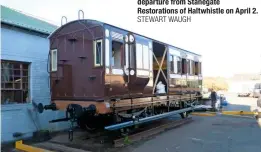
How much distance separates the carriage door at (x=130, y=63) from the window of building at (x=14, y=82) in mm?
3745

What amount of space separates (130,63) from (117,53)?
1.89ft

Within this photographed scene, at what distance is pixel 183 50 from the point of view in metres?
12.7

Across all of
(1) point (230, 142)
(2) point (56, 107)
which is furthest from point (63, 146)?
(1) point (230, 142)

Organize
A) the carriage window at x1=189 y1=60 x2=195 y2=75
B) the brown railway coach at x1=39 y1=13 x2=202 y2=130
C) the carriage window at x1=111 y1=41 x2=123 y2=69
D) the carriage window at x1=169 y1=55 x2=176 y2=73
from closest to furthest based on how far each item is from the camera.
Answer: the brown railway coach at x1=39 y1=13 x2=202 y2=130, the carriage window at x1=111 y1=41 x2=123 y2=69, the carriage window at x1=169 y1=55 x2=176 y2=73, the carriage window at x1=189 y1=60 x2=195 y2=75

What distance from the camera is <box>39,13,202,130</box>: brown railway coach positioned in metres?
7.20

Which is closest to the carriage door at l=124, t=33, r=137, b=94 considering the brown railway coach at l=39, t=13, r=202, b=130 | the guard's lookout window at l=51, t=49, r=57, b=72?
the brown railway coach at l=39, t=13, r=202, b=130

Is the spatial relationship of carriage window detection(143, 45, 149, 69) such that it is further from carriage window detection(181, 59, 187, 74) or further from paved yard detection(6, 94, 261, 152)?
carriage window detection(181, 59, 187, 74)

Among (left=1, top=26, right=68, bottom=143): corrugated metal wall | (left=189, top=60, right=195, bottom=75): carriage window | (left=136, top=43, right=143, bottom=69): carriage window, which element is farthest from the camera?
(left=189, top=60, right=195, bottom=75): carriage window

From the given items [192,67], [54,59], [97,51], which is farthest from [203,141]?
[192,67]

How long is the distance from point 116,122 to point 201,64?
8.86 meters

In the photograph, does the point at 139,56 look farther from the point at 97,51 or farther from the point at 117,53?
the point at 97,51

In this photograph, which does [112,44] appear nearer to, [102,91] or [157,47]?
[102,91]

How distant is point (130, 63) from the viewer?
321 inches

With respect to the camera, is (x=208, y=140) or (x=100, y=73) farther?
(x=208, y=140)
